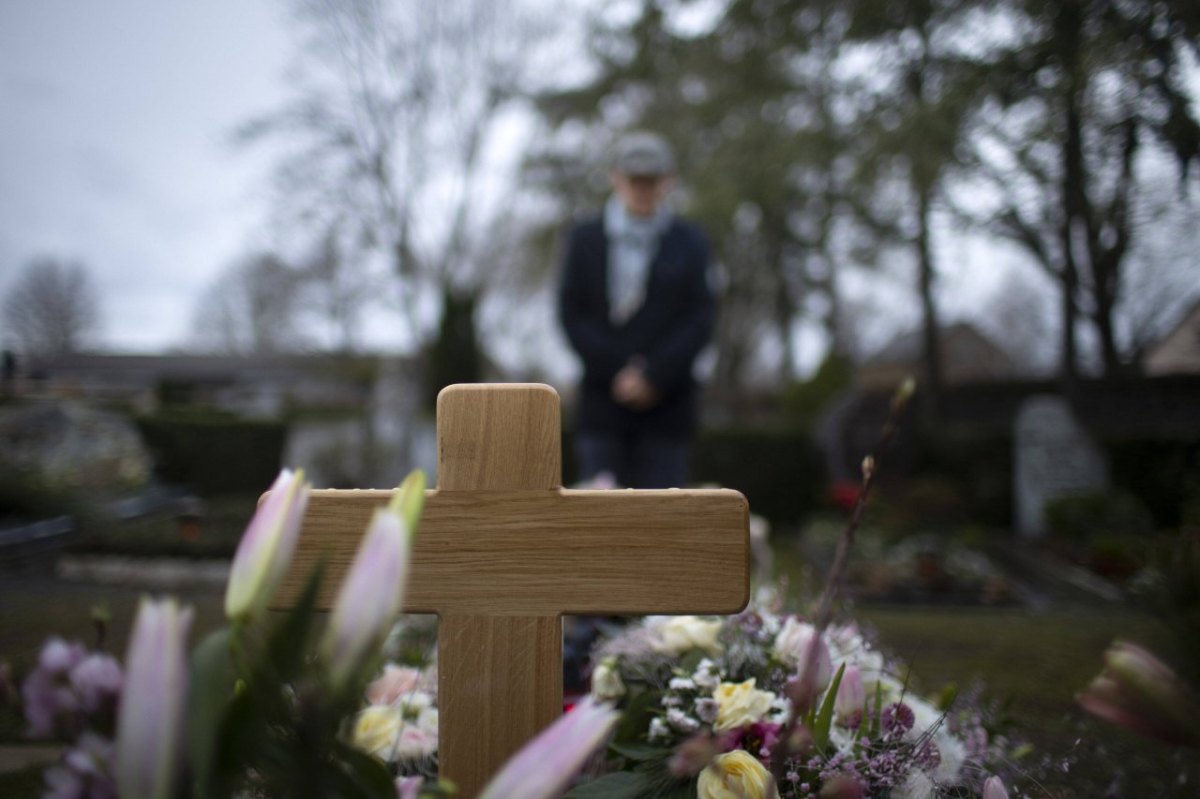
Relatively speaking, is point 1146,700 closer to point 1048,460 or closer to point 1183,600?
point 1183,600

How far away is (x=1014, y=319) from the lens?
6.37 m

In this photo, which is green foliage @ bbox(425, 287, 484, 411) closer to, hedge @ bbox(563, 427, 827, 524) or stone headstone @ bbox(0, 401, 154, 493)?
hedge @ bbox(563, 427, 827, 524)

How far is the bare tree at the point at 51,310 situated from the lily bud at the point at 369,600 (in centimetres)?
347

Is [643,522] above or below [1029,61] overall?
below

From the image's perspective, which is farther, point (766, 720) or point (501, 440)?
point (766, 720)

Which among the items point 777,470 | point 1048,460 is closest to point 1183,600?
point 1048,460

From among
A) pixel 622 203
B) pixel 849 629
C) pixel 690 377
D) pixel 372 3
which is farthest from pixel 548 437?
pixel 372 3

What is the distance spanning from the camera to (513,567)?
1020 mm

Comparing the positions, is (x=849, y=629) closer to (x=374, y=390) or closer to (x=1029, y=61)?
(x=1029, y=61)

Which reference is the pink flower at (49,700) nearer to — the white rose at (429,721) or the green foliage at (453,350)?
the white rose at (429,721)

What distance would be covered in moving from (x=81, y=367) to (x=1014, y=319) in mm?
6214

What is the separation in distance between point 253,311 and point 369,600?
9752 mm

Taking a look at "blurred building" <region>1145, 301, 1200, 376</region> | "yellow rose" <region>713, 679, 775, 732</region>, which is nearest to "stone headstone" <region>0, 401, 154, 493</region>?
"yellow rose" <region>713, 679, 775, 732</region>

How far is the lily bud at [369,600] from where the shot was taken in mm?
535
